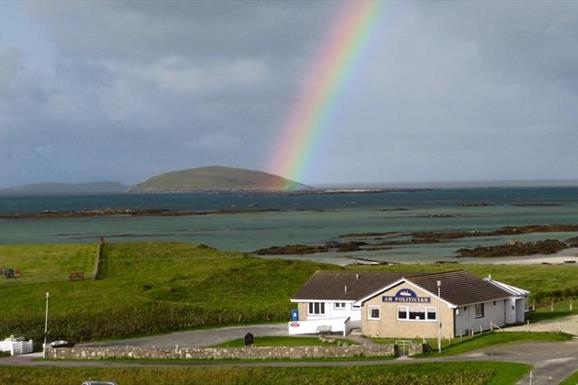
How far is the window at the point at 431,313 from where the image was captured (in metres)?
51.7

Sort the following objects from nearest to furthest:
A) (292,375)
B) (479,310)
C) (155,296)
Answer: (292,375), (479,310), (155,296)

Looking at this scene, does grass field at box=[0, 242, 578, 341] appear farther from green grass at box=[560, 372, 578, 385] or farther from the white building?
green grass at box=[560, 372, 578, 385]

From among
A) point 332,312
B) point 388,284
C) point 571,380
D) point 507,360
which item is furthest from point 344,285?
point 571,380

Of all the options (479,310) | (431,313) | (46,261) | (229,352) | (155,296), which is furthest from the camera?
(46,261)

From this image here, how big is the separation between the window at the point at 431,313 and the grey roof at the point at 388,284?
102 cm

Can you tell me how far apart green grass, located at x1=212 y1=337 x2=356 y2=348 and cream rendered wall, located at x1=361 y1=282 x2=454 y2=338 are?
2.79 m

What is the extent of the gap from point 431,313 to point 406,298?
1810 millimetres

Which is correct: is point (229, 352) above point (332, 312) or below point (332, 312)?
below

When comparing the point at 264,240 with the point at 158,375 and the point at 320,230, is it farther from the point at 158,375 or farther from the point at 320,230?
the point at 158,375

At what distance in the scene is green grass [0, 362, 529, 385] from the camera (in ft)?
132

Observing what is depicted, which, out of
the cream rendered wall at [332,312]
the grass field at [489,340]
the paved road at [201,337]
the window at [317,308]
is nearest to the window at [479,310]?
the grass field at [489,340]

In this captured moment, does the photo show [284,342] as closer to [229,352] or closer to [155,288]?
[229,352]

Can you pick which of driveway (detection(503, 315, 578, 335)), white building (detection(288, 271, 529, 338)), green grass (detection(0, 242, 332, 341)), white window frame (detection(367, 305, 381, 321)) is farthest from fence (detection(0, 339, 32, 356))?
driveway (detection(503, 315, 578, 335))

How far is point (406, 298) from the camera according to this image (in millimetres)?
52438
